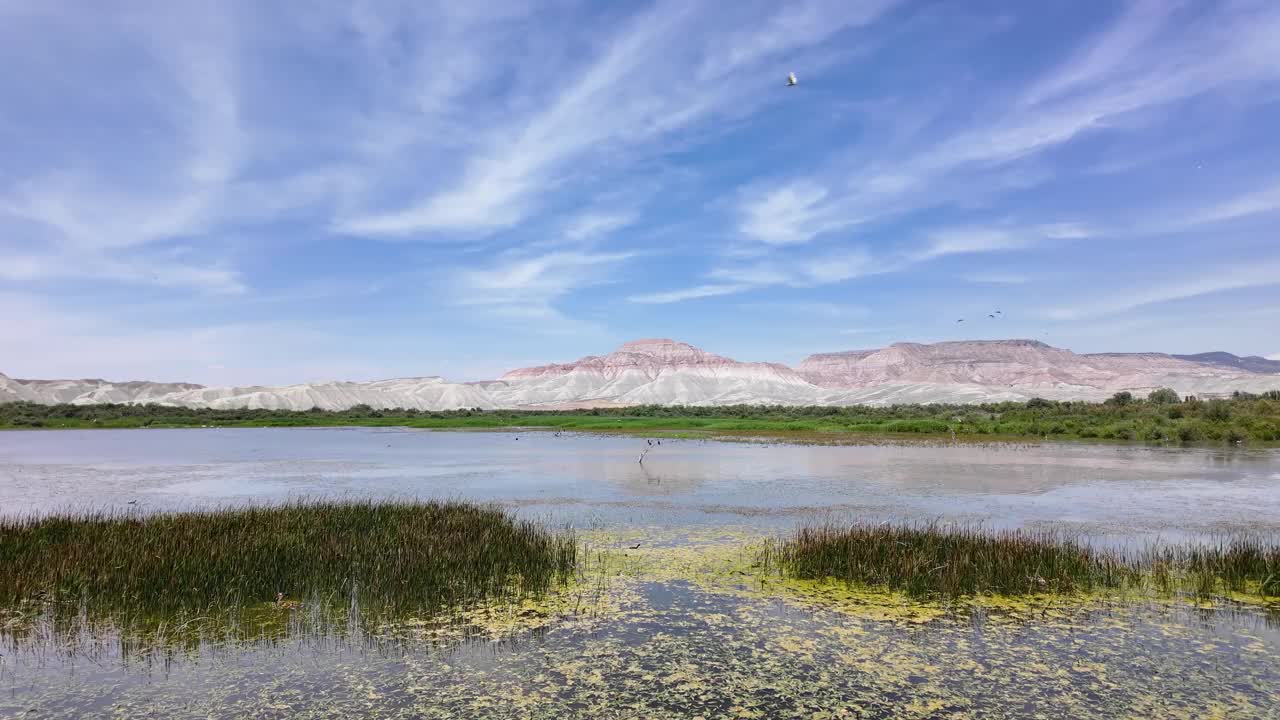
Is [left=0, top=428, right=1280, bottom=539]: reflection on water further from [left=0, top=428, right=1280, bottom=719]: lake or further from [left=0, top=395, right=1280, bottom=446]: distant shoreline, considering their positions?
[left=0, top=395, right=1280, bottom=446]: distant shoreline

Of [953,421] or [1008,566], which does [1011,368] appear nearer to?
[953,421]

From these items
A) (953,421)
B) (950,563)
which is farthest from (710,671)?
(953,421)

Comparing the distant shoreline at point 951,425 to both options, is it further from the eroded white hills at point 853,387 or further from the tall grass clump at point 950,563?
the eroded white hills at point 853,387

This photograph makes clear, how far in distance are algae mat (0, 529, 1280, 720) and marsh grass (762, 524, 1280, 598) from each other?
796mm

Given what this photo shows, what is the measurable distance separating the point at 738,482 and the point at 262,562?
1652 centimetres

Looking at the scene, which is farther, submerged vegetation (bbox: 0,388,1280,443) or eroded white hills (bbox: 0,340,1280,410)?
eroded white hills (bbox: 0,340,1280,410)

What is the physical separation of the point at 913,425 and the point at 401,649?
51679 mm

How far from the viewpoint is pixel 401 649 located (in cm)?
813

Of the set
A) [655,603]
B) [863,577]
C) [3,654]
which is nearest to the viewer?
[3,654]

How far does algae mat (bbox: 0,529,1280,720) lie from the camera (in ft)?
22.1

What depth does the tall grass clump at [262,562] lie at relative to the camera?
Answer: 9953mm

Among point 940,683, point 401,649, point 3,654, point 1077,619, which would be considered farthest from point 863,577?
point 3,654

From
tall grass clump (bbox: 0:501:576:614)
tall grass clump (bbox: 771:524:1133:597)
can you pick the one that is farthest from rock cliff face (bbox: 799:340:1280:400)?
tall grass clump (bbox: 0:501:576:614)

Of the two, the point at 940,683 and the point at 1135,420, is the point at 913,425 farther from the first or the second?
the point at 940,683
